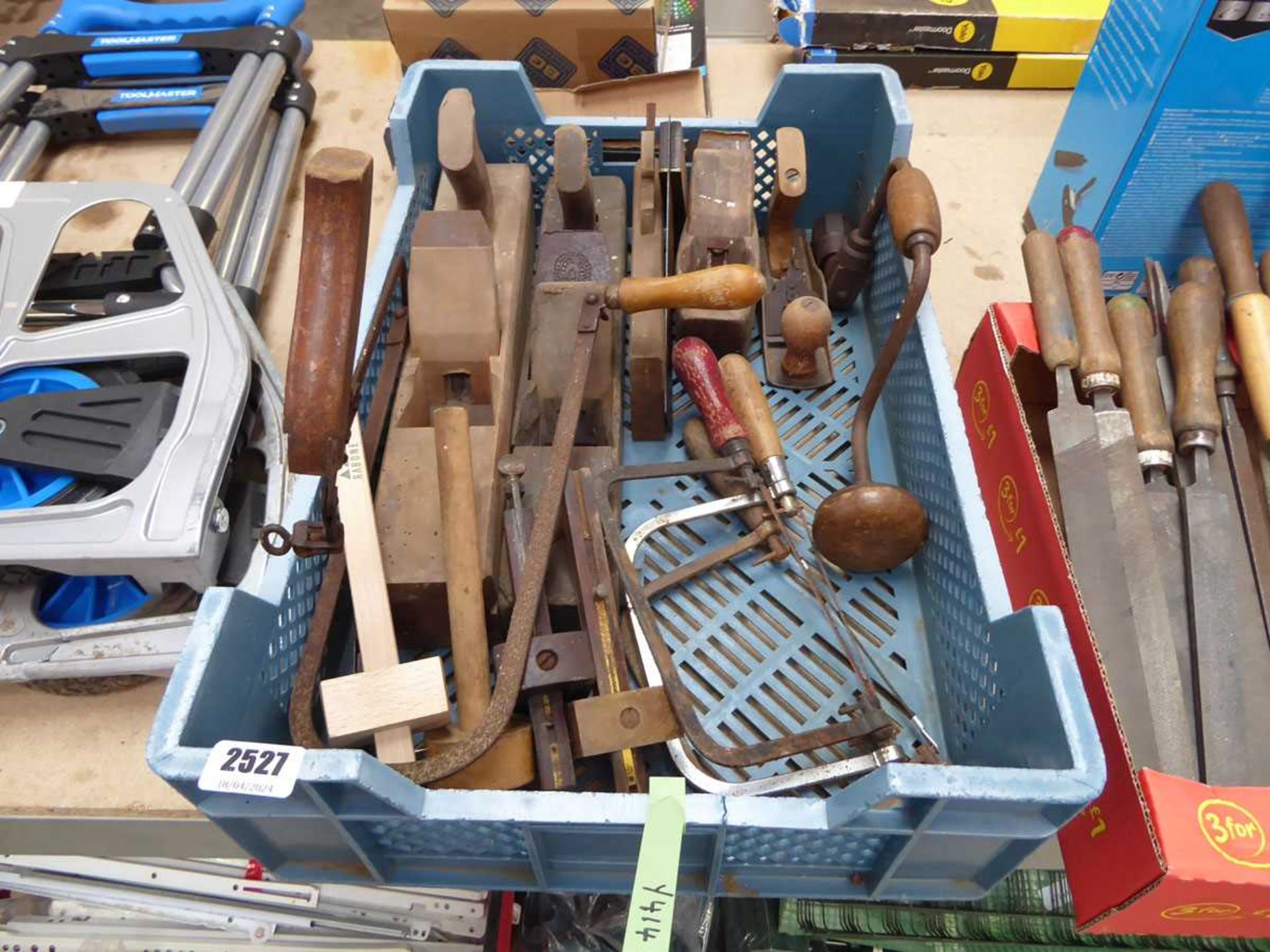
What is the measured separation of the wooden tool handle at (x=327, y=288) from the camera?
48cm

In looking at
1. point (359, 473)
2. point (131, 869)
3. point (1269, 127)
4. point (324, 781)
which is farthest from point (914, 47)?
point (131, 869)

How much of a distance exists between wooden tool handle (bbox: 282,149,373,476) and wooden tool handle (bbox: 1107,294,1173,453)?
2.46ft

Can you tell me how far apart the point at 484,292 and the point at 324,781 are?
475 mm

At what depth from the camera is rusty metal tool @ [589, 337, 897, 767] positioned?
649 millimetres

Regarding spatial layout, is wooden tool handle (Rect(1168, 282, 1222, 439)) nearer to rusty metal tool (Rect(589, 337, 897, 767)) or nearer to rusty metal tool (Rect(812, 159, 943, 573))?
rusty metal tool (Rect(812, 159, 943, 573))

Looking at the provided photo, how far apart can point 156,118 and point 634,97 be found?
81 centimetres

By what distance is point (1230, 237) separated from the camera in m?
0.94

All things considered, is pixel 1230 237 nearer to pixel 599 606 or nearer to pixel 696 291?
pixel 696 291

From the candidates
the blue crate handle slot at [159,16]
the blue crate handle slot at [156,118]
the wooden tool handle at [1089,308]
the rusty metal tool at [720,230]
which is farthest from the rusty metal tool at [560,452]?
the blue crate handle slot at [159,16]

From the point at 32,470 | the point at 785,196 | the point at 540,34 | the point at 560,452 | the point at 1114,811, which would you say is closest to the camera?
the point at 1114,811

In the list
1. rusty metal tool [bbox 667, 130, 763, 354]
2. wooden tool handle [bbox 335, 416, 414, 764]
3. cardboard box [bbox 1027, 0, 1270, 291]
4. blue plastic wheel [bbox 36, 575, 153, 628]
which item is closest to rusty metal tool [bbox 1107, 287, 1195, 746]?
cardboard box [bbox 1027, 0, 1270, 291]

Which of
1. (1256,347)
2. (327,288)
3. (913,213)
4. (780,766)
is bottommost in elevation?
(780,766)

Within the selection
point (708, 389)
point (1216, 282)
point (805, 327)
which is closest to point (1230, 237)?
point (1216, 282)

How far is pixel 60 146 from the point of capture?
144 cm
